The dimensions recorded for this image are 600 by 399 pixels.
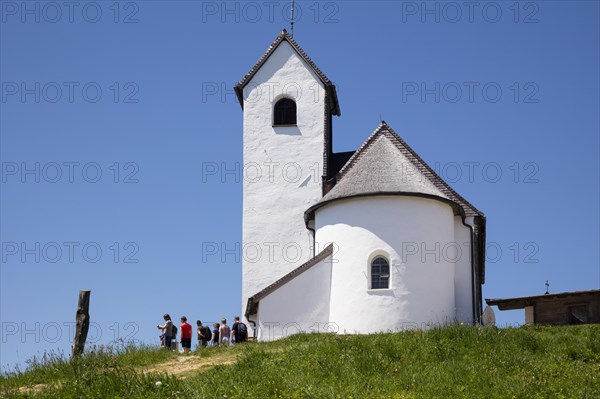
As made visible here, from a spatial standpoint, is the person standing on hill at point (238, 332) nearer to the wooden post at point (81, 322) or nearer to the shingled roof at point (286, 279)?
the shingled roof at point (286, 279)


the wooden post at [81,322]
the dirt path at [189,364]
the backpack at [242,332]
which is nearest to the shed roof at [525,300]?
the backpack at [242,332]

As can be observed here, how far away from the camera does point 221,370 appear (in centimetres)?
1939

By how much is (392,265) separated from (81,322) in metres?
9.86

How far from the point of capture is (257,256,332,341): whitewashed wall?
28.7 meters

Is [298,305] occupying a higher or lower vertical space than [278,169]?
lower

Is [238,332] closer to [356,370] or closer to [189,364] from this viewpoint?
[189,364]

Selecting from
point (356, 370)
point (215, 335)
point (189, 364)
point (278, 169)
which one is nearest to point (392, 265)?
point (215, 335)

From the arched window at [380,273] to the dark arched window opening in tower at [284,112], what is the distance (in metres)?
8.63

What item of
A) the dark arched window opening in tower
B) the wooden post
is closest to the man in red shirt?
the wooden post

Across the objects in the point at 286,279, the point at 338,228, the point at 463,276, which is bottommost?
the point at 286,279

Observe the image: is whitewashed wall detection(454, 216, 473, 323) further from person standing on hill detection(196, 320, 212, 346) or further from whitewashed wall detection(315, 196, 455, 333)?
person standing on hill detection(196, 320, 212, 346)

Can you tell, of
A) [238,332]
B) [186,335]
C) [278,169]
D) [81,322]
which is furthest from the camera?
[278,169]

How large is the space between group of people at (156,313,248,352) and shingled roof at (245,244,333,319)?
0.70 meters

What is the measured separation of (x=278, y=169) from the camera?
33781mm
